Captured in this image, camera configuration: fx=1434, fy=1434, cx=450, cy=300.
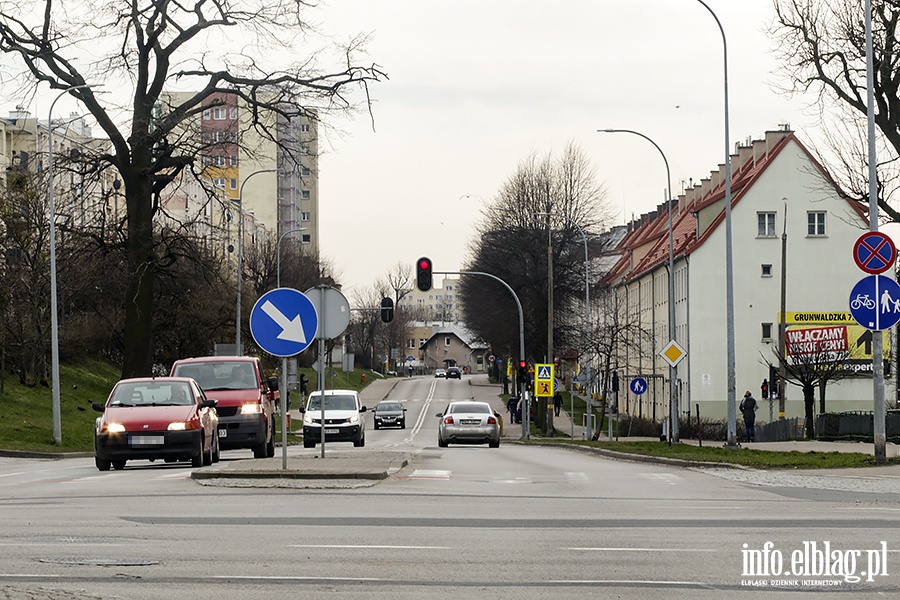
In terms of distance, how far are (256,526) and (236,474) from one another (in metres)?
5.74

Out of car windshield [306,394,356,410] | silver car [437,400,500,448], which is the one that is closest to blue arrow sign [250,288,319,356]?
silver car [437,400,500,448]

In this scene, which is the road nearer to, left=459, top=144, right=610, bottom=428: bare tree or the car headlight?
the car headlight

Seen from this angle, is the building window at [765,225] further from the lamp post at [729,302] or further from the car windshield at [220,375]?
the car windshield at [220,375]

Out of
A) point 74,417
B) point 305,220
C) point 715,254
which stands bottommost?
point 74,417

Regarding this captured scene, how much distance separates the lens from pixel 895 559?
9.97 m

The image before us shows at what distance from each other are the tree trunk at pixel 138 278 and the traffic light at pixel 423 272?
12.7m

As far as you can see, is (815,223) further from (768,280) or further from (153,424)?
(153,424)

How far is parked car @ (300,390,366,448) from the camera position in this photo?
131 ft

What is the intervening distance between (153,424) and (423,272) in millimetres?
24497

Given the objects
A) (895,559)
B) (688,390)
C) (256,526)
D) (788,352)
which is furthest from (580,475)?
(688,390)

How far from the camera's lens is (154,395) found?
23438mm

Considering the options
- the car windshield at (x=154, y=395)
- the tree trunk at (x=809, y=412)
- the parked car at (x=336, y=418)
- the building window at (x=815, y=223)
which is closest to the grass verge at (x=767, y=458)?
A: the car windshield at (x=154, y=395)

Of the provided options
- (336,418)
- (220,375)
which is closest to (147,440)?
(220,375)

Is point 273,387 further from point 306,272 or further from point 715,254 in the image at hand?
point 306,272
